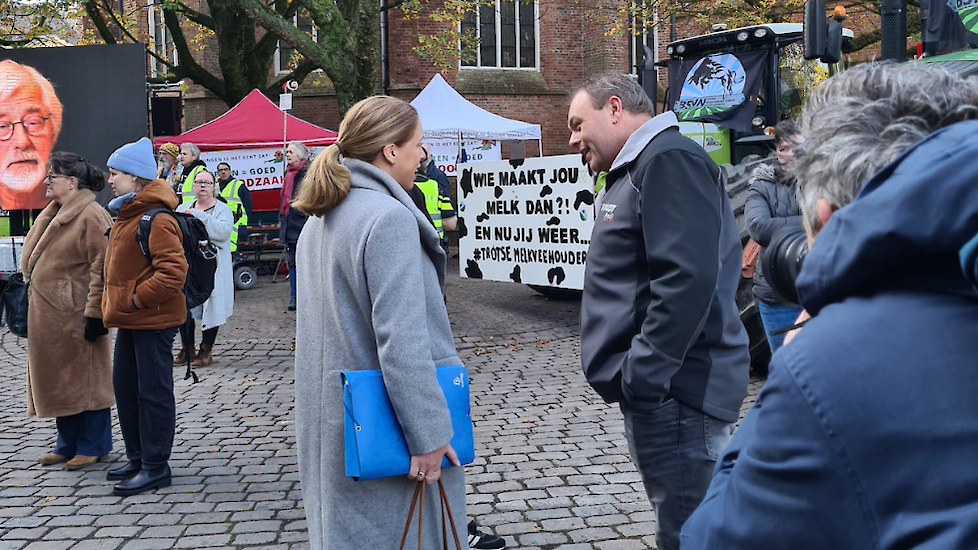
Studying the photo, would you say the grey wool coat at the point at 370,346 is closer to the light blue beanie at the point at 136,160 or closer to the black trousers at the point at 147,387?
the black trousers at the point at 147,387

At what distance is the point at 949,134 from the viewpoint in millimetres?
1073

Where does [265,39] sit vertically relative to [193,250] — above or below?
above

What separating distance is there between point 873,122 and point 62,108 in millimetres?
13048

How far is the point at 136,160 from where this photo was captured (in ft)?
17.0

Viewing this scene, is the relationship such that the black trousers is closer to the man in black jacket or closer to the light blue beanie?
the light blue beanie

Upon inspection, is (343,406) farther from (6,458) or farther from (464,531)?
(6,458)

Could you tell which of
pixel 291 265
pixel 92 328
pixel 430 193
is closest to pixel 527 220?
pixel 430 193

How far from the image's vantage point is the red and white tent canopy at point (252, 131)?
55.7ft

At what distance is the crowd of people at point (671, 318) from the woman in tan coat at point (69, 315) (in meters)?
0.01

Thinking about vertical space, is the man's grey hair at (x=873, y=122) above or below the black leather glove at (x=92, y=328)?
above

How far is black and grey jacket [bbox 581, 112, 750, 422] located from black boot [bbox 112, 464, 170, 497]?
324 centimetres

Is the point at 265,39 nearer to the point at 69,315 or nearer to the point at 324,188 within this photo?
the point at 69,315

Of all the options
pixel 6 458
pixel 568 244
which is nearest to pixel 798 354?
pixel 6 458

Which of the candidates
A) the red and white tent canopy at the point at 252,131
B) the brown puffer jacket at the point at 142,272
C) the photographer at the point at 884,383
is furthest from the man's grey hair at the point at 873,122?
the red and white tent canopy at the point at 252,131
